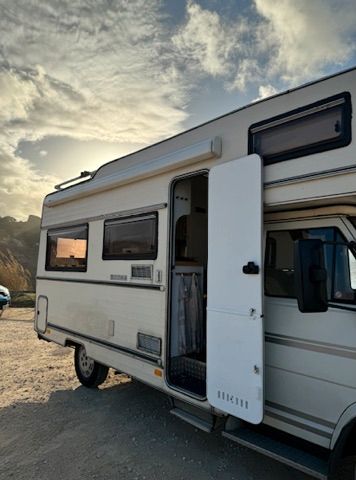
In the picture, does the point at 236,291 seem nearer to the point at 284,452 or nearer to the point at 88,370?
the point at 284,452

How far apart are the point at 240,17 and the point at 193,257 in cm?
298

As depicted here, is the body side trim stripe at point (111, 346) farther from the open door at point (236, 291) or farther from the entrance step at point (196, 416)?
the open door at point (236, 291)

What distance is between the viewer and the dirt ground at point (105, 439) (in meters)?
3.27

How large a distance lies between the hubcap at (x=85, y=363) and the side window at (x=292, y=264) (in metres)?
3.29

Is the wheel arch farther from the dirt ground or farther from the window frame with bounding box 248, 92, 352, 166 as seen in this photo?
the window frame with bounding box 248, 92, 352, 166

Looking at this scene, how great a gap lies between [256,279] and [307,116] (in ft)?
4.35

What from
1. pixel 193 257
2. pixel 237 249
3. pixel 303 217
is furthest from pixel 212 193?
pixel 193 257

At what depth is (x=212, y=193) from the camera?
326cm

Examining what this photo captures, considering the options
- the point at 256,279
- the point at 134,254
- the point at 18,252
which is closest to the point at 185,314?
the point at 134,254

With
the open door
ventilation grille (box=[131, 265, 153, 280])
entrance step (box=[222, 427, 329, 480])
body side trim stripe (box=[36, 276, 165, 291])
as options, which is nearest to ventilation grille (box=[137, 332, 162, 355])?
Answer: body side trim stripe (box=[36, 276, 165, 291])

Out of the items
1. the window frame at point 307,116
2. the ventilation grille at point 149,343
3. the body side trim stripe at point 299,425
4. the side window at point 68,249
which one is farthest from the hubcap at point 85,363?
the window frame at point 307,116

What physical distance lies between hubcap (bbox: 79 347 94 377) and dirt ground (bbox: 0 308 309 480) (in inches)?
10.5

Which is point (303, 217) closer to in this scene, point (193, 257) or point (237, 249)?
point (237, 249)

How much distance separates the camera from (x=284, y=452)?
104 inches
